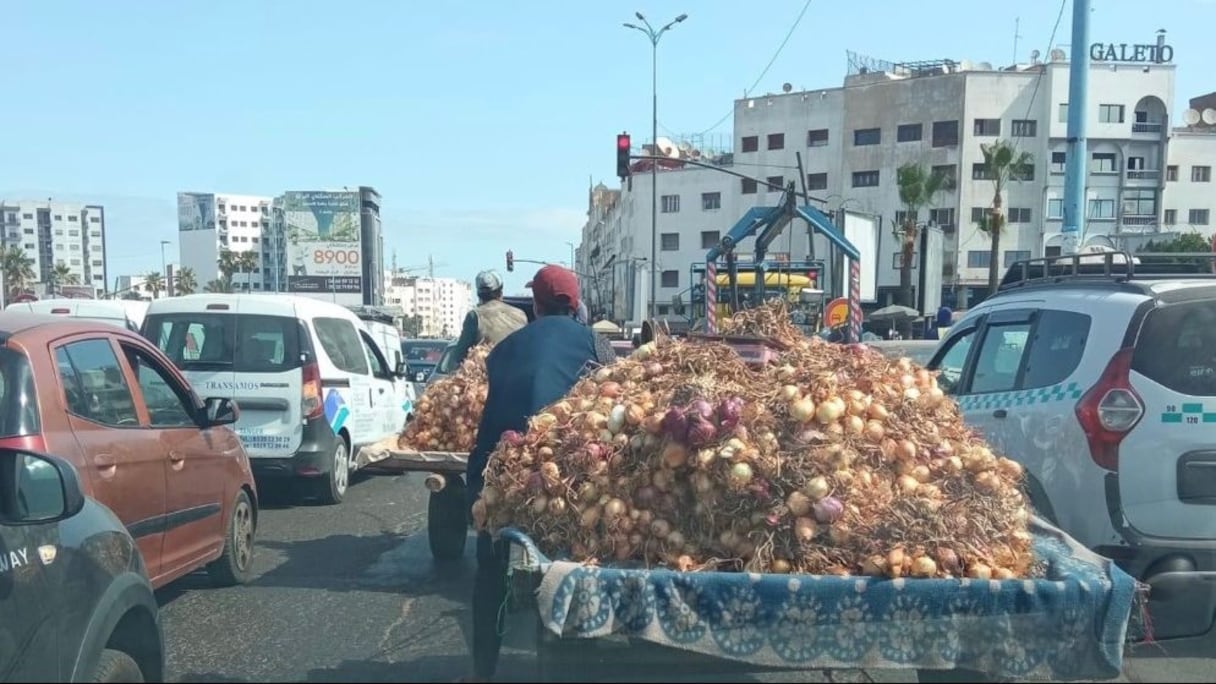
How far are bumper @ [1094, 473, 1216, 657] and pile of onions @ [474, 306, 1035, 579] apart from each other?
3.93 feet

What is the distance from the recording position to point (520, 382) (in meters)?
4.09

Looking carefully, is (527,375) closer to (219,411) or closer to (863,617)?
(863,617)

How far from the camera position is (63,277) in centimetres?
9556

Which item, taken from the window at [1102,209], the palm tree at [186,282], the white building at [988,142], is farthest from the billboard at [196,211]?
the window at [1102,209]

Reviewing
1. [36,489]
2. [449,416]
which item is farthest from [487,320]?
[36,489]

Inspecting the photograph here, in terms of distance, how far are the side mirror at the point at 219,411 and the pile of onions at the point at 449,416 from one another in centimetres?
137

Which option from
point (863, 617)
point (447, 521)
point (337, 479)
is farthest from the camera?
point (337, 479)

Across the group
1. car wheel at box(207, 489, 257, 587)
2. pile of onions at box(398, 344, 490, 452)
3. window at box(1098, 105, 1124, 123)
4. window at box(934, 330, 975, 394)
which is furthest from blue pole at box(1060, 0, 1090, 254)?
window at box(1098, 105, 1124, 123)

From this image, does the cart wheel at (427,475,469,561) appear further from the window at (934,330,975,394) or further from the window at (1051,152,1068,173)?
the window at (1051,152,1068,173)

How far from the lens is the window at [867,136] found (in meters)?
58.7

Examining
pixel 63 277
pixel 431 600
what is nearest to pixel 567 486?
pixel 431 600

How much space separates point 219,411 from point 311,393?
3.14 metres

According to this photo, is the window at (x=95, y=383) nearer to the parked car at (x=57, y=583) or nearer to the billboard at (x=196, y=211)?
the parked car at (x=57, y=583)

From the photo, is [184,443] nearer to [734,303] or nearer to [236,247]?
[734,303]
